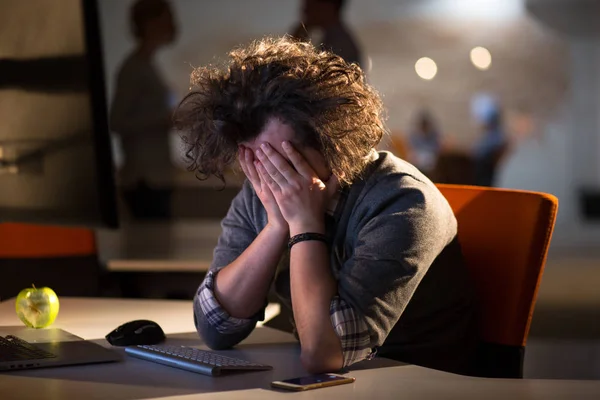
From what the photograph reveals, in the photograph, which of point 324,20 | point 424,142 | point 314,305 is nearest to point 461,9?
point 424,142

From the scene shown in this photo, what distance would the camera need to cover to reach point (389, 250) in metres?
1.35

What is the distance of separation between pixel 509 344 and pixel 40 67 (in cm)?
96

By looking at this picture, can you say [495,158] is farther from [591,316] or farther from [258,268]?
[258,268]

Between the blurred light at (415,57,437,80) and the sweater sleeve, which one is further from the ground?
the blurred light at (415,57,437,80)

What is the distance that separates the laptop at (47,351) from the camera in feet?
4.28

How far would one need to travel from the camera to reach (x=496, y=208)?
5.32 feet

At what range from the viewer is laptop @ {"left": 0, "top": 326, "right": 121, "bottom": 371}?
1.30 m

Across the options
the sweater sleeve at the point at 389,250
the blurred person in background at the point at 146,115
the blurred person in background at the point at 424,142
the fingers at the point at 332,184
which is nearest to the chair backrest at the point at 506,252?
the sweater sleeve at the point at 389,250

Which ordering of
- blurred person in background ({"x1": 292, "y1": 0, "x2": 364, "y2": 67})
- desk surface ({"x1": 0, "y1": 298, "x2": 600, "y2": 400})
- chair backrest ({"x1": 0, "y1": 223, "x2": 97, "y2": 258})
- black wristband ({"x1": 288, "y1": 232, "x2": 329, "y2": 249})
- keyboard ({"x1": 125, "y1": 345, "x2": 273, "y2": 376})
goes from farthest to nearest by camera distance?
blurred person in background ({"x1": 292, "y1": 0, "x2": 364, "y2": 67}), chair backrest ({"x1": 0, "y1": 223, "x2": 97, "y2": 258}), black wristband ({"x1": 288, "y1": 232, "x2": 329, "y2": 249}), keyboard ({"x1": 125, "y1": 345, "x2": 273, "y2": 376}), desk surface ({"x1": 0, "y1": 298, "x2": 600, "y2": 400})

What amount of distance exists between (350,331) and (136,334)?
39cm

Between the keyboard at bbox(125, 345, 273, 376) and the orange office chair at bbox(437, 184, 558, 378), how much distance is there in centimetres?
50

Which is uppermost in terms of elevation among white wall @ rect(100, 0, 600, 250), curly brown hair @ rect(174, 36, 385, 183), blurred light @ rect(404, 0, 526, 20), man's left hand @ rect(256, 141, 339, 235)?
blurred light @ rect(404, 0, 526, 20)

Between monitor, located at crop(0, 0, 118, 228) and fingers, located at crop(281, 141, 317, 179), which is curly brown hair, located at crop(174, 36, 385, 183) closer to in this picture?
fingers, located at crop(281, 141, 317, 179)

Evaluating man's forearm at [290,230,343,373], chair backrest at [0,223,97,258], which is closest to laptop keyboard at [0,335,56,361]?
man's forearm at [290,230,343,373]
